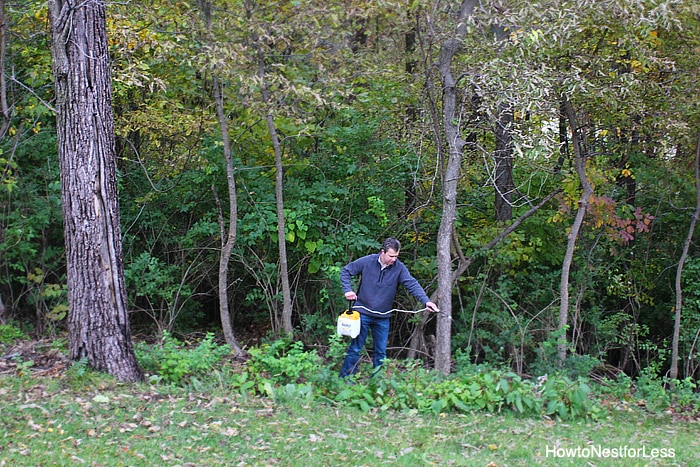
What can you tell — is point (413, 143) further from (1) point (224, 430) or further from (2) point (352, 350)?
(1) point (224, 430)

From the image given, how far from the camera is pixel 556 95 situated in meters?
8.38

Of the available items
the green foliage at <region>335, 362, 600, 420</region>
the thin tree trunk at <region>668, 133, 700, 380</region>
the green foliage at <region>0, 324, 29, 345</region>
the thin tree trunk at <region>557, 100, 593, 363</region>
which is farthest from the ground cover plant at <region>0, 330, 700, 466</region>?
the thin tree trunk at <region>668, 133, 700, 380</region>

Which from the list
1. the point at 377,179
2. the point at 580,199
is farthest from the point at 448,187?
the point at 580,199

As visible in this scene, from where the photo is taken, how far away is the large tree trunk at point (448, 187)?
8.17 m

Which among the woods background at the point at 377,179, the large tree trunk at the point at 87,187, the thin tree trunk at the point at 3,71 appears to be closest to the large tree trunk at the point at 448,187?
the woods background at the point at 377,179

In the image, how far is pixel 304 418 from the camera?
19.5 ft

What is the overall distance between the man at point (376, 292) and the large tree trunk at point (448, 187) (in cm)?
99

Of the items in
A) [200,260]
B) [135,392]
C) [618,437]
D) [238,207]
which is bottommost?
[618,437]

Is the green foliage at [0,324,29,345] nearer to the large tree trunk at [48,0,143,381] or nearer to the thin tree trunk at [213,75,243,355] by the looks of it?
the large tree trunk at [48,0,143,381]

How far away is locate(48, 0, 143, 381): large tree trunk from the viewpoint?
6375 millimetres

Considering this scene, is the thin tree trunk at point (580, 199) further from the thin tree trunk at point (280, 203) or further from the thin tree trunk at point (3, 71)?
the thin tree trunk at point (3, 71)

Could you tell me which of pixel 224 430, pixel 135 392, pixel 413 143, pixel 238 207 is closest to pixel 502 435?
pixel 224 430

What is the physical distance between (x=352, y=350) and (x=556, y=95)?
436cm

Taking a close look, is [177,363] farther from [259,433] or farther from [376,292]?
[376,292]
